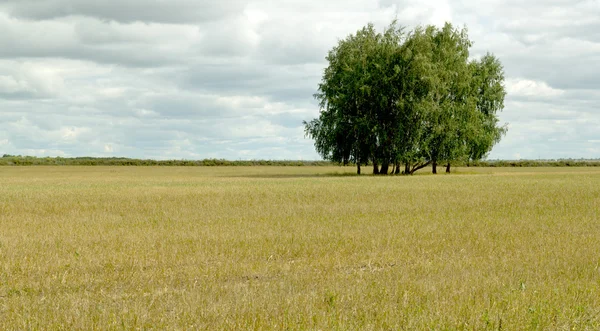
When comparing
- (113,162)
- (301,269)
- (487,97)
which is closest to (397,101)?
(487,97)

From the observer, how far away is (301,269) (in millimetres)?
12906

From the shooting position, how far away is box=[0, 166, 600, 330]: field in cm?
896

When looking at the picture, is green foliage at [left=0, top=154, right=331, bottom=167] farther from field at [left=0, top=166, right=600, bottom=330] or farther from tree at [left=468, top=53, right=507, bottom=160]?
field at [left=0, top=166, right=600, bottom=330]

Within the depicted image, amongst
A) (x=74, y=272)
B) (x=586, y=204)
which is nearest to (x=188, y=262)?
(x=74, y=272)

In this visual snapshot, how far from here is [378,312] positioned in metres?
9.15

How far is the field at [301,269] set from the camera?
8.96 meters

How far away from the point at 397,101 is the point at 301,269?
57.4m

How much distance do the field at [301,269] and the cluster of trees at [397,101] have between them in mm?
41811

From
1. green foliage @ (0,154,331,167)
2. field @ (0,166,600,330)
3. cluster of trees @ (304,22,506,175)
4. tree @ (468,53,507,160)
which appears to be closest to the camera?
field @ (0,166,600,330)

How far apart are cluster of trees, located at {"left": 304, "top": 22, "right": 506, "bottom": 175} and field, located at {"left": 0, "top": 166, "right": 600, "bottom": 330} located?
41.8 m

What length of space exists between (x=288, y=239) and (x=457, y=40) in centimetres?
6598

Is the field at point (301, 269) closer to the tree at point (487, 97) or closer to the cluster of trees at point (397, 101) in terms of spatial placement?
the cluster of trees at point (397, 101)

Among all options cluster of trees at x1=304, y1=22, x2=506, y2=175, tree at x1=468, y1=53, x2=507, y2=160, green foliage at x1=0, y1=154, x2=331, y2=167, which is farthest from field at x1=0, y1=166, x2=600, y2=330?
green foliage at x1=0, y1=154, x2=331, y2=167

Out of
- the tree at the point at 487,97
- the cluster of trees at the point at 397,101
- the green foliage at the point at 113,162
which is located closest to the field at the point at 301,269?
the cluster of trees at the point at 397,101
